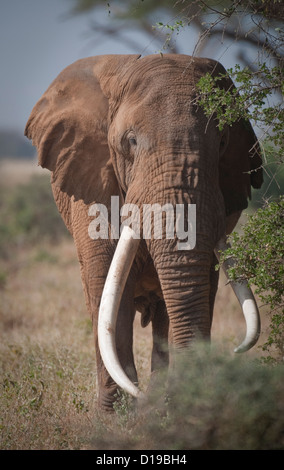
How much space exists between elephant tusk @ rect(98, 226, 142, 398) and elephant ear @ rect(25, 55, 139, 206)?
0.56m

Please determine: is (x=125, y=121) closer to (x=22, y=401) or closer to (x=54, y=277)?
(x=22, y=401)

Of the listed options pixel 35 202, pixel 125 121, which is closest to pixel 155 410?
pixel 125 121

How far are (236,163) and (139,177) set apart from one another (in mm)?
954

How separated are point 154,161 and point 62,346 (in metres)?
3.05

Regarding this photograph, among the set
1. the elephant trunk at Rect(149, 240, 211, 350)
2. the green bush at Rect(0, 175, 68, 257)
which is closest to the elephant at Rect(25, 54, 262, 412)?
the elephant trunk at Rect(149, 240, 211, 350)

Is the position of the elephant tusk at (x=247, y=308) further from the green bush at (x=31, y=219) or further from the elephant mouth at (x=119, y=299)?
the green bush at (x=31, y=219)

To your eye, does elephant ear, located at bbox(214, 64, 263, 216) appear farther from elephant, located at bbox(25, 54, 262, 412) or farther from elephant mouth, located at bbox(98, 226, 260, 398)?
elephant mouth, located at bbox(98, 226, 260, 398)

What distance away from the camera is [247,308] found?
14.8ft

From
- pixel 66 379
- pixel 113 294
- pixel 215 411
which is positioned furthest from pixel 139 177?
pixel 66 379

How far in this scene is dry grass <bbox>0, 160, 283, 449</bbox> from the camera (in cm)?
400

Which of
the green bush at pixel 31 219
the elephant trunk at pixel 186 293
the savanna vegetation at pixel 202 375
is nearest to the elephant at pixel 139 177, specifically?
the elephant trunk at pixel 186 293

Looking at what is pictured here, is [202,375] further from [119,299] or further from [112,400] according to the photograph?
[112,400]

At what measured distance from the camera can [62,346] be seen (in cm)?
708

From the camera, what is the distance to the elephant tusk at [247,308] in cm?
428
